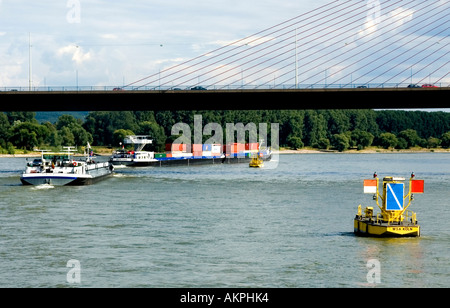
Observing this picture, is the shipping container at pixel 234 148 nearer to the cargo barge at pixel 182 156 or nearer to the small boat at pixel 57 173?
the cargo barge at pixel 182 156

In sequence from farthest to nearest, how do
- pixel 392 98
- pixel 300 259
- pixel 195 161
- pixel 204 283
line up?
pixel 195 161
pixel 392 98
pixel 300 259
pixel 204 283

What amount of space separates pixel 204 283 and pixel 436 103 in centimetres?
7242

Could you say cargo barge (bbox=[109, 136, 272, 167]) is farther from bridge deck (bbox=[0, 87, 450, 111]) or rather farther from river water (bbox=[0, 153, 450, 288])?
river water (bbox=[0, 153, 450, 288])

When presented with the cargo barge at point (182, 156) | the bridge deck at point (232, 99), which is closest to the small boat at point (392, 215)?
the bridge deck at point (232, 99)

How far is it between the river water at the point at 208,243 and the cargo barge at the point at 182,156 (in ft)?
237

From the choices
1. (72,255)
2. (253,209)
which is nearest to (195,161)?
(253,209)

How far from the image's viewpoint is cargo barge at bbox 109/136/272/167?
142m

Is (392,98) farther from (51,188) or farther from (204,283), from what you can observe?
(204,283)

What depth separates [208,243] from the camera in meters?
40.5

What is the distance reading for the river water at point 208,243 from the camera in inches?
1261

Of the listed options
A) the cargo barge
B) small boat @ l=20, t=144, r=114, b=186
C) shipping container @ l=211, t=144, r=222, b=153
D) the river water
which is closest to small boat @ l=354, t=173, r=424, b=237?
the river water

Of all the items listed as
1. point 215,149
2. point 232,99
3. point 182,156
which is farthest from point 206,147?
point 232,99

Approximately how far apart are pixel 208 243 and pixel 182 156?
125157 millimetres

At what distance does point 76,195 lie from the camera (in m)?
69.2
